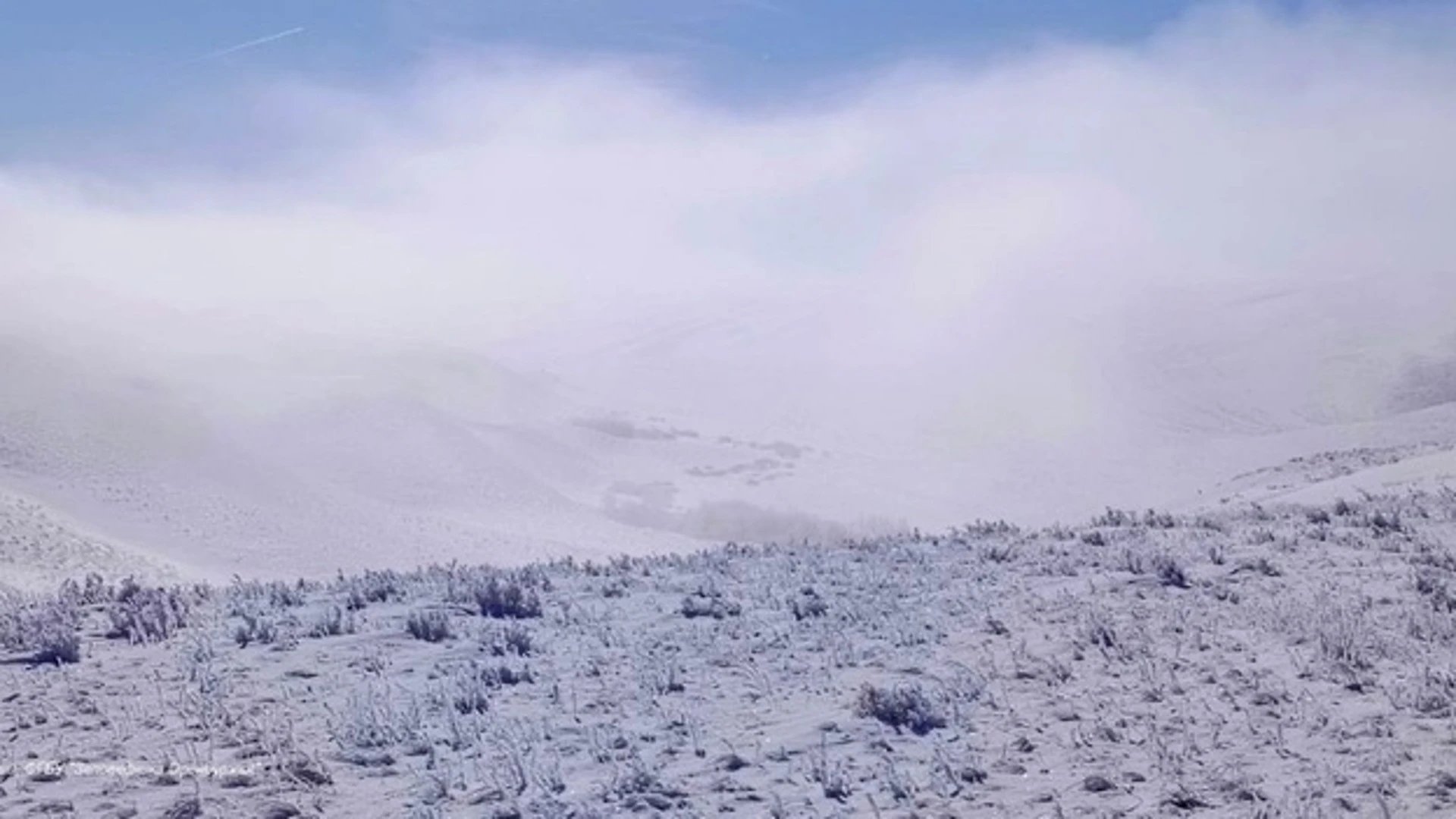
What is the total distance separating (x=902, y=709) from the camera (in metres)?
9.16

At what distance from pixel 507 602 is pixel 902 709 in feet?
18.8

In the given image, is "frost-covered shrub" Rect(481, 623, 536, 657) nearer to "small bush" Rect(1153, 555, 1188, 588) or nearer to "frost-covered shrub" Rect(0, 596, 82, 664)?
"frost-covered shrub" Rect(0, 596, 82, 664)

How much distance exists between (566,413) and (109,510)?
42147mm

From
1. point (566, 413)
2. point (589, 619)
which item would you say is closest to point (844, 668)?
point (589, 619)

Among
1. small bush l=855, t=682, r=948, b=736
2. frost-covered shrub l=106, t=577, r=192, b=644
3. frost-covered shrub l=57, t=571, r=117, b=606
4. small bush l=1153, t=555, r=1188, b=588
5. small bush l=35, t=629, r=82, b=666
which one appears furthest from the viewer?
frost-covered shrub l=57, t=571, r=117, b=606

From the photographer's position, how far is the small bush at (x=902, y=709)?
9070 mm

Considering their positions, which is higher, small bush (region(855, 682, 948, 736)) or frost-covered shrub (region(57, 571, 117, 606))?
frost-covered shrub (region(57, 571, 117, 606))

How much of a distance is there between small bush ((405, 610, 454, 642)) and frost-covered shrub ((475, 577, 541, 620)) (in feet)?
3.59

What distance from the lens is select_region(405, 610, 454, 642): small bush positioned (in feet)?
39.6

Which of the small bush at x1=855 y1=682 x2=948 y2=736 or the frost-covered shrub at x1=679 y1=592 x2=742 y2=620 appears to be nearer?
the small bush at x1=855 y1=682 x2=948 y2=736

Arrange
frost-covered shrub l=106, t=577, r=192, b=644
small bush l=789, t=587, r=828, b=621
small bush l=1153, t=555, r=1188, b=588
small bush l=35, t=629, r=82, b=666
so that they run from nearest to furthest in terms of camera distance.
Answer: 1. small bush l=35, t=629, r=82, b=666
2. frost-covered shrub l=106, t=577, r=192, b=644
3. small bush l=789, t=587, r=828, b=621
4. small bush l=1153, t=555, r=1188, b=588

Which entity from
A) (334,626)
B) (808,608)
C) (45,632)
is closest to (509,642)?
(334,626)

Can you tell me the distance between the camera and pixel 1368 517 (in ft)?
58.5

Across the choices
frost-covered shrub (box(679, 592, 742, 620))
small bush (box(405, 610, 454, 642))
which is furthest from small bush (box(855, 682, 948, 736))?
small bush (box(405, 610, 454, 642))
